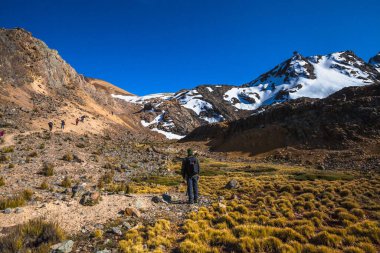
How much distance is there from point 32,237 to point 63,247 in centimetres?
117

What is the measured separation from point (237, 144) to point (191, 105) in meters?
110

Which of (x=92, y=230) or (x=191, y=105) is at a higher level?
(x=191, y=105)

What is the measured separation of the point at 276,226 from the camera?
33.5 ft

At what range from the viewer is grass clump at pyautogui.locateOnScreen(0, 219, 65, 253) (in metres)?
6.75

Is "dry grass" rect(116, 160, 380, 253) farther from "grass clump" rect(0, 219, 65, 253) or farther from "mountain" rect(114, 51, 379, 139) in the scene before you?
"mountain" rect(114, 51, 379, 139)

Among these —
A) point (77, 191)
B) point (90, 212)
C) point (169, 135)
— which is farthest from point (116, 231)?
point (169, 135)

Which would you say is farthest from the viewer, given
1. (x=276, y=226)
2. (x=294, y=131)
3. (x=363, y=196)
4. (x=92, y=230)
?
(x=294, y=131)

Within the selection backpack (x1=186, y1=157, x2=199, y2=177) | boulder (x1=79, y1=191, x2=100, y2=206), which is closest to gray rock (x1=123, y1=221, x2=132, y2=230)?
boulder (x1=79, y1=191, x2=100, y2=206)

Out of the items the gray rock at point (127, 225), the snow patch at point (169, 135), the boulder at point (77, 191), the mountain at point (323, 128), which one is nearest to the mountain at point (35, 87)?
the boulder at point (77, 191)

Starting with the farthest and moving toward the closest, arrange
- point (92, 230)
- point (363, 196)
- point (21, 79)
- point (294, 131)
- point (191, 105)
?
point (191, 105), point (21, 79), point (294, 131), point (363, 196), point (92, 230)

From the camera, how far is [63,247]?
7.17 metres

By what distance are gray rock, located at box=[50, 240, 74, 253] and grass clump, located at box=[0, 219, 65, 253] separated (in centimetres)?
17

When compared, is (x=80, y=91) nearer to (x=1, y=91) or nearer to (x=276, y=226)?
(x=1, y=91)

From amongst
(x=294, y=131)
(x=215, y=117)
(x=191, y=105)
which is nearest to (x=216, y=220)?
(x=294, y=131)
